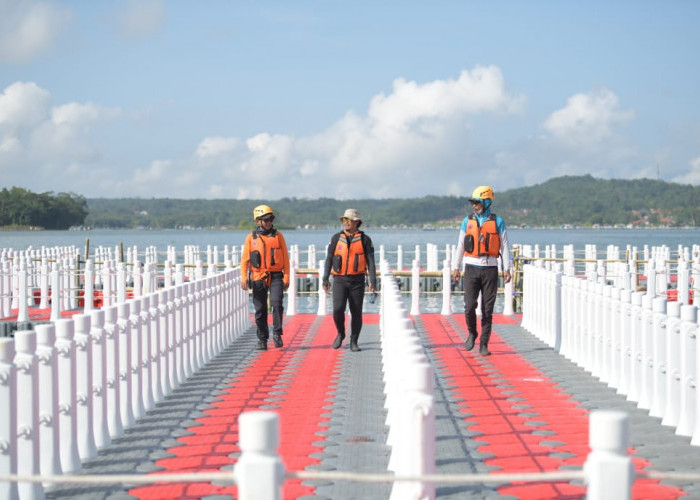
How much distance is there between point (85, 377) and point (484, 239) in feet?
22.8

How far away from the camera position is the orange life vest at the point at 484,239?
13117 millimetres

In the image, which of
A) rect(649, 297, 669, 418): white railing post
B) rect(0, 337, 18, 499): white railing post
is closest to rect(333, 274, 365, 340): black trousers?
rect(649, 297, 669, 418): white railing post

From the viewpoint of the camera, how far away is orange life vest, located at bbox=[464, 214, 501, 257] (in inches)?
516

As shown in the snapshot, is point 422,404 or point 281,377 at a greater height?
point 422,404

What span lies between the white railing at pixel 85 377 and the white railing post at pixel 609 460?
3.42 m

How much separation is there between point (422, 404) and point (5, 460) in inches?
96.4

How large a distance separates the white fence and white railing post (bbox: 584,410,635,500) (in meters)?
4.18

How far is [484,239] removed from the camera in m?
13.1

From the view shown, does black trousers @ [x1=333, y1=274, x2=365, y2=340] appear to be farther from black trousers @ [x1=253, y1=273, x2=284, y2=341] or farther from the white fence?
the white fence

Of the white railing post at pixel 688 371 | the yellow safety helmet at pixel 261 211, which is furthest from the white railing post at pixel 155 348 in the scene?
the white railing post at pixel 688 371

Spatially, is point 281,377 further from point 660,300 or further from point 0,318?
point 0,318

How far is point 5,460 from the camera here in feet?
19.0

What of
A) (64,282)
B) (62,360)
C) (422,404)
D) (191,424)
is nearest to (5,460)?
(62,360)

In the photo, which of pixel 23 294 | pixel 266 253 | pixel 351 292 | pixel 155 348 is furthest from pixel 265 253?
pixel 23 294
